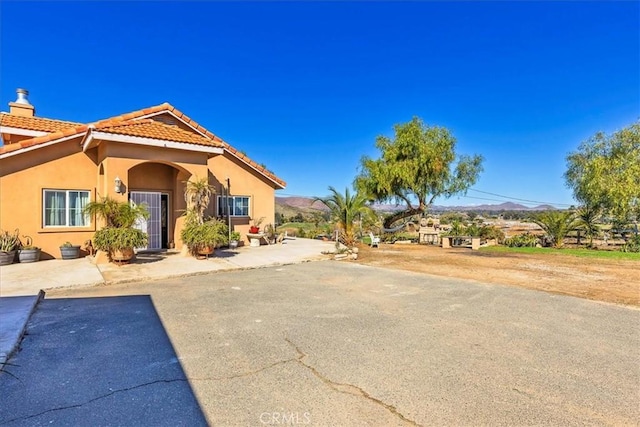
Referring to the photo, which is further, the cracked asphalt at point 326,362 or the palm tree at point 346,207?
the palm tree at point 346,207

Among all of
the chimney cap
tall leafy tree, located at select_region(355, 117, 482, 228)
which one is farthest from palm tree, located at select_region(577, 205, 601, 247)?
the chimney cap

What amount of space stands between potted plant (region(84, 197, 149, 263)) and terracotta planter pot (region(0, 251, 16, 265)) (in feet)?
9.62

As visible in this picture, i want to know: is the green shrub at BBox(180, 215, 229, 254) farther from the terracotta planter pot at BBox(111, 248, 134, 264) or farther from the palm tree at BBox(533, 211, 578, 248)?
the palm tree at BBox(533, 211, 578, 248)

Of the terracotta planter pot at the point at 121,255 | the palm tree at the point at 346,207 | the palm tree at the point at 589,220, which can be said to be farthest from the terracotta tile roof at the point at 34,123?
the palm tree at the point at 589,220

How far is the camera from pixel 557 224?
1930 cm

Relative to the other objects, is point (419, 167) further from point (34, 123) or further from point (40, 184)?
point (34, 123)

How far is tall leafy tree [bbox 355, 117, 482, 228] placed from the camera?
2502 centimetres

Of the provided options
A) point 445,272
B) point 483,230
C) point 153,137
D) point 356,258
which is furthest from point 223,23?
point 483,230

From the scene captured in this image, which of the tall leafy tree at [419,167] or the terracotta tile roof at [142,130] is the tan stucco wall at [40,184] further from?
the tall leafy tree at [419,167]

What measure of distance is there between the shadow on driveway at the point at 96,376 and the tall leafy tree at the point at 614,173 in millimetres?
24478

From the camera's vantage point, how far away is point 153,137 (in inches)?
472

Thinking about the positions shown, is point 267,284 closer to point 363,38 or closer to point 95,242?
point 95,242

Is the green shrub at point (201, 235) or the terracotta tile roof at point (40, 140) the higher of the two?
the terracotta tile roof at point (40, 140)

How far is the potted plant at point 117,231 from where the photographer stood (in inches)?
412
